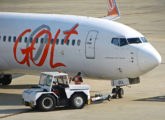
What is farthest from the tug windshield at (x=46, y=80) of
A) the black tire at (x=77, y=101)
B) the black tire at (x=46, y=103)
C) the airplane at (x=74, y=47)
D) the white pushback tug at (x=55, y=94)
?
the airplane at (x=74, y=47)

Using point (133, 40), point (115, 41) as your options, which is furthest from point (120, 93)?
point (133, 40)

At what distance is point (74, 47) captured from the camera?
33.5 metres

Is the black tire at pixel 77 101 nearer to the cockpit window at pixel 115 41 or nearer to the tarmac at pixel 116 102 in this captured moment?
the tarmac at pixel 116 102

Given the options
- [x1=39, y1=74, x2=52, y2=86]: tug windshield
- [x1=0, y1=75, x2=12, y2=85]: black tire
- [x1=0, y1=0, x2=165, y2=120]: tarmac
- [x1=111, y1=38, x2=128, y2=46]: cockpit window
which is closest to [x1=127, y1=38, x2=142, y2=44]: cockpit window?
[x1=111, y1=38, x2=128, y2=46]: cockpit window

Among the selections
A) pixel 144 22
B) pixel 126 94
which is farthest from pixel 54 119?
pixel 144 22

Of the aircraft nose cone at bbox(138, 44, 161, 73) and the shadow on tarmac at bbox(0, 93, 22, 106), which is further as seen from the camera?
the shadow on tarmac at bbox(0, 93, 22, 106)

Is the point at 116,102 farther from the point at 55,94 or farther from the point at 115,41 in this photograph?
the point at 55,94

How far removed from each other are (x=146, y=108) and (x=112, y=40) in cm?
477

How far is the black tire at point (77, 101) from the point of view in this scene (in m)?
30.1

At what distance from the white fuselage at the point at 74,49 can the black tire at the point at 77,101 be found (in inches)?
119

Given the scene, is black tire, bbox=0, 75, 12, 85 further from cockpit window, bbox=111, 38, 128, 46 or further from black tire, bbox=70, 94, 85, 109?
black tire, bbox=70, 94, 85, 109

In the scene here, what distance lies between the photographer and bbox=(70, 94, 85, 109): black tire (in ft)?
98.7

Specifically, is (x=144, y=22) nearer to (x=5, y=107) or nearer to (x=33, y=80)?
(x=33, y=80)

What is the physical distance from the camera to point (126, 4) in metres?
93.2
